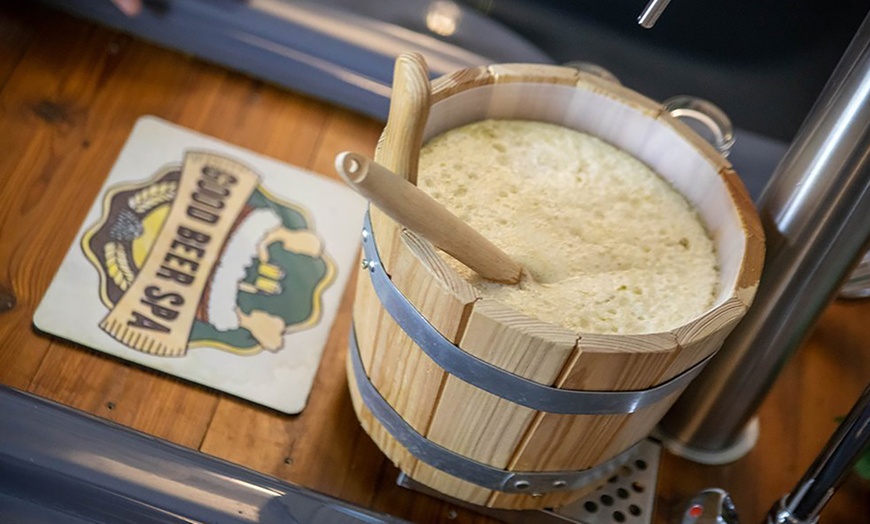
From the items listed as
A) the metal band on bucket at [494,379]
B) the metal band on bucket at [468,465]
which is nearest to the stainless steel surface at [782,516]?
the metal band on bucket at [468,465]

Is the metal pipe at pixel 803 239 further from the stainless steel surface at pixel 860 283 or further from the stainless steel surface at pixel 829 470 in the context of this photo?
the stainless steel surface at pixel 860 283

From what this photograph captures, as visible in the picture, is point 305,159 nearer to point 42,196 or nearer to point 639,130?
point 42,196

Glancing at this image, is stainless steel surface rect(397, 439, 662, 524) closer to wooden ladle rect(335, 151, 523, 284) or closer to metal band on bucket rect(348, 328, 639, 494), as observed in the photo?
metal band on bucket rect(348, 328, 639, 494)

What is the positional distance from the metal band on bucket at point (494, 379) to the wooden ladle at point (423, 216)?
85 mm

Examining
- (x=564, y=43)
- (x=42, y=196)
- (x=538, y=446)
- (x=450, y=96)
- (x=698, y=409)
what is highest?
(x=564, y=43)

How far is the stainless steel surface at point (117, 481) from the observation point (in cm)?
119

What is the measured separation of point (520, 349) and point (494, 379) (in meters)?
0.07

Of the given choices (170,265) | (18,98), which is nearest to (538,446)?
(170,265)

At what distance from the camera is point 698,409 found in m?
1.40

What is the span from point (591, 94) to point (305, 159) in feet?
1.97

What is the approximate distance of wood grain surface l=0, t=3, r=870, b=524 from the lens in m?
1.33

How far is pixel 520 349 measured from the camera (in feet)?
3.15

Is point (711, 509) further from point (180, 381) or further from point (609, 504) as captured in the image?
point (180, 381)

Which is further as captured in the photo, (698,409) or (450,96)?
(698,409)
